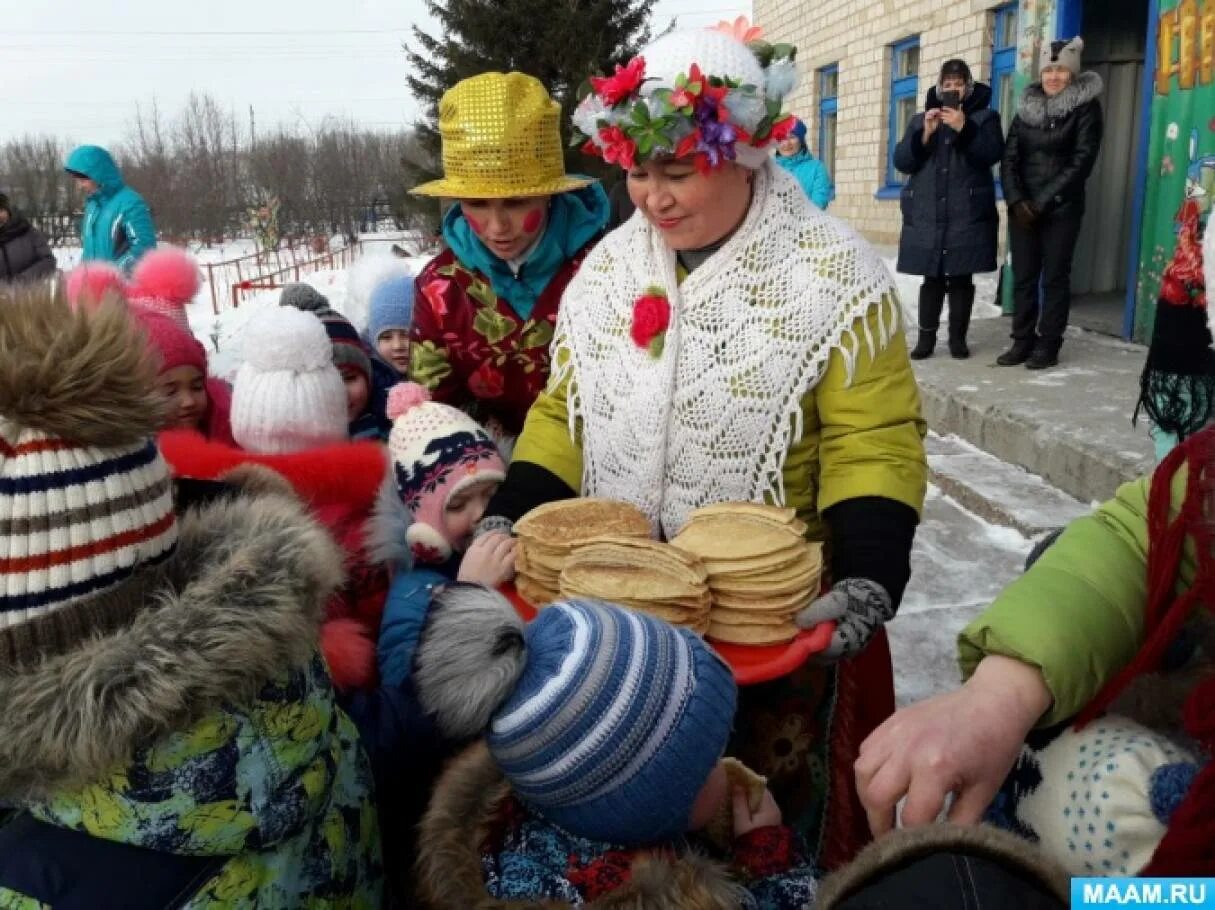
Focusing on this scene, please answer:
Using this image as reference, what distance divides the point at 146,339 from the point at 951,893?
3.50ft

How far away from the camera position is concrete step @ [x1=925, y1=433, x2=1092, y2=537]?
14.1 ft

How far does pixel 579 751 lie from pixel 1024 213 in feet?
18.8

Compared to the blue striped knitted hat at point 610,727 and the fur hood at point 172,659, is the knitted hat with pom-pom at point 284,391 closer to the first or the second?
the fur hood at point 172,659

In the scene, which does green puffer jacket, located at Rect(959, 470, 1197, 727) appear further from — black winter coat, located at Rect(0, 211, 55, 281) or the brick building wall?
the brick building wall

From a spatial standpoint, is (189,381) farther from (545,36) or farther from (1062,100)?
(545,36)

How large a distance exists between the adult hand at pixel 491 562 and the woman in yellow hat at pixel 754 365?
101 millimetres

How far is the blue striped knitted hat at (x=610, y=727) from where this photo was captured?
121cm

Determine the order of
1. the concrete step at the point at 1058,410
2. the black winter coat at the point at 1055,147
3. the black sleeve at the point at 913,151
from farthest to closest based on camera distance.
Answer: the black sleeve at the point at 913,151
the black winter coat at the point at 1055,147
the concrete step at the point at 1058,410

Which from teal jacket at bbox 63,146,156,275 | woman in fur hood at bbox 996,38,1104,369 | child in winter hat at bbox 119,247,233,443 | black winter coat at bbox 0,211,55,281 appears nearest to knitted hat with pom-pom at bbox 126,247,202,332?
child in winter hat at bbox 119,247,233,443

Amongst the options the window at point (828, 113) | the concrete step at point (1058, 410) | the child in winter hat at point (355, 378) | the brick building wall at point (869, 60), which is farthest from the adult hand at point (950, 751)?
the window at point (828, 113)

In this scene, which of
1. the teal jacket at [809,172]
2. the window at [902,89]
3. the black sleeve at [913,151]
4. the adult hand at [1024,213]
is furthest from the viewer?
the window at [902,89]

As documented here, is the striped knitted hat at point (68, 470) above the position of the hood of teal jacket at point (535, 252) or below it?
below

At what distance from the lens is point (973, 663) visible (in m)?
1.25

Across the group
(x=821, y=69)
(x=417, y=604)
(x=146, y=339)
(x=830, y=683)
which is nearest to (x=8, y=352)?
(x=146, y=339)
